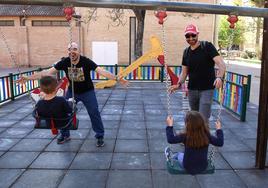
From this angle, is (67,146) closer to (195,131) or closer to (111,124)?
(111,124)

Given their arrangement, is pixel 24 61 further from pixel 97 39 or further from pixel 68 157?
pixel 68 157

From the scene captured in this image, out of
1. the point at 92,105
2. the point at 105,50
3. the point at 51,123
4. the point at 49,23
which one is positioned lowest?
the point at 51,123

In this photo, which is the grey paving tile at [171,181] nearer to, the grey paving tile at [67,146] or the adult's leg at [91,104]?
the adult's leg at [91,104]

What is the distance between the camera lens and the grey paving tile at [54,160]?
A: 4.34 m

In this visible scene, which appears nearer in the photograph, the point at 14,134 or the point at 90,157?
the point at 90,157

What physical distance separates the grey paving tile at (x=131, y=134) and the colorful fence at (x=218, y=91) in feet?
5.41

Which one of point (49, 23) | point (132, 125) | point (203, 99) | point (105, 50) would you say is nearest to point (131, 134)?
point (132, 125)

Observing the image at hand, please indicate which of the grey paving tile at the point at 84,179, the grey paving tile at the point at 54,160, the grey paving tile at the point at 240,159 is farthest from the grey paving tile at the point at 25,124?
the grey paving tile at the point at 240,159

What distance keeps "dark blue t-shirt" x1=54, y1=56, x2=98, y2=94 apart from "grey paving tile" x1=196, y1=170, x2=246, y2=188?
86.6 inches

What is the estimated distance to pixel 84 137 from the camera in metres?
5.72

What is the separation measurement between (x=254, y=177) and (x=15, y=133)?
4.35 m

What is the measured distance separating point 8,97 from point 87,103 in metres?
5.28

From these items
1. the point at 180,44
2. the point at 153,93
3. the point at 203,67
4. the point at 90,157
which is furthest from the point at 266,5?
the point at 180,44

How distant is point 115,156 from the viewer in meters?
4.75
